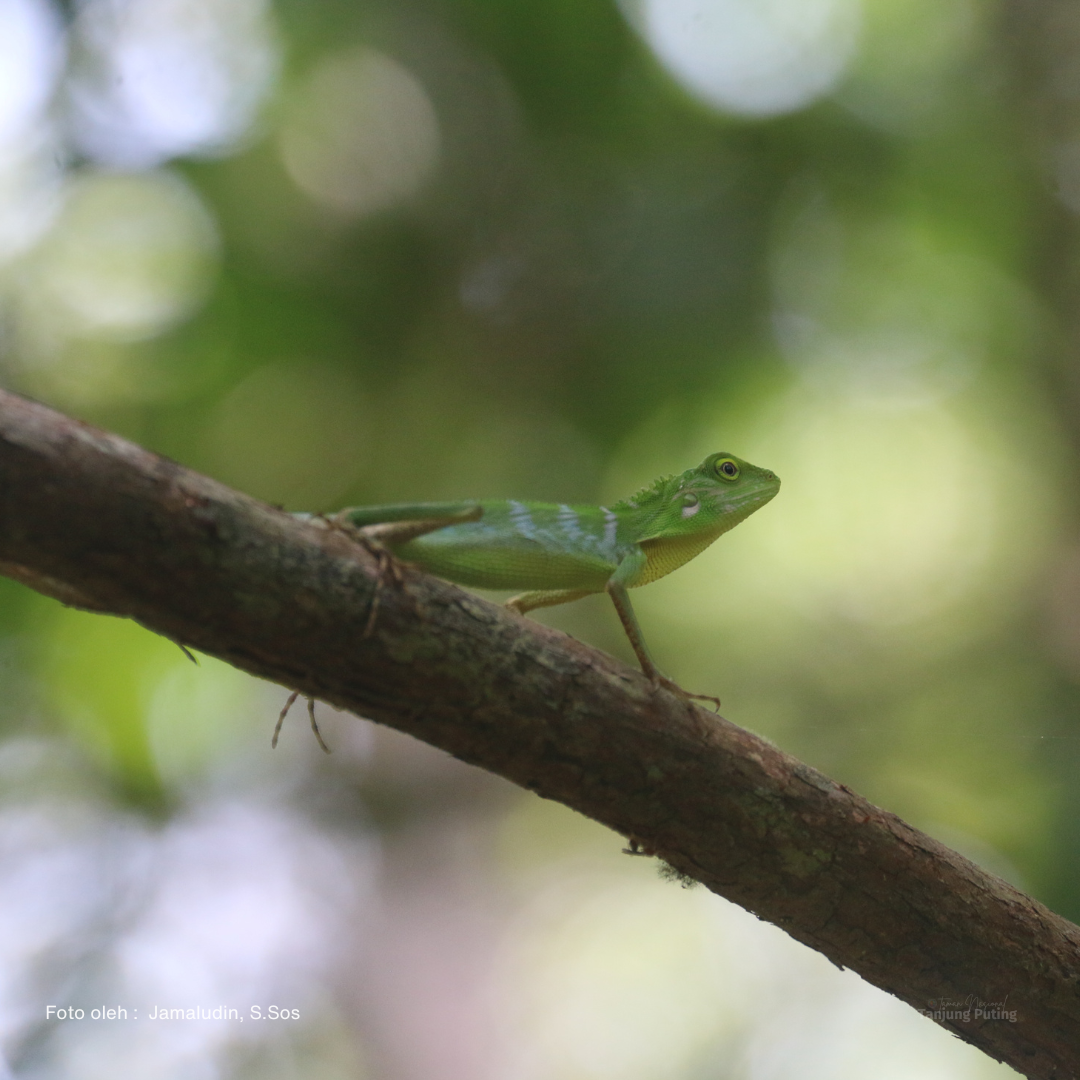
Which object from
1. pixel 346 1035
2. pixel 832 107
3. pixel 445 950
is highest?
pixel 832 107

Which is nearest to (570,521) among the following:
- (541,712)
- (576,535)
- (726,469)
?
(576,535)

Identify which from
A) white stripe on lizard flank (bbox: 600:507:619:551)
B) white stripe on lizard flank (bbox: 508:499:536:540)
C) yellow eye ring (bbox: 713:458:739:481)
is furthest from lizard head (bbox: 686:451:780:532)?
white stripe on lizard flank (bbox: 508:499:536:540)

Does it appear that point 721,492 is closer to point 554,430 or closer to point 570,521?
point 570,521

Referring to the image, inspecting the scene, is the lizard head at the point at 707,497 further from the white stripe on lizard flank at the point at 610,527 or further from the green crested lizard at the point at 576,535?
the white stripe on lizard flank at the point at 610,527

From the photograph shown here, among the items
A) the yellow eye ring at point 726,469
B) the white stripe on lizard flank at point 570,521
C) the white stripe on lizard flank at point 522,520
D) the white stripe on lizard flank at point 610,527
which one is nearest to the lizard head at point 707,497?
the yellow eye ring at point 726,469

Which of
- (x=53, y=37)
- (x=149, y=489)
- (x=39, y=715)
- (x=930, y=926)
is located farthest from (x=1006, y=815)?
(x=53, y=37)

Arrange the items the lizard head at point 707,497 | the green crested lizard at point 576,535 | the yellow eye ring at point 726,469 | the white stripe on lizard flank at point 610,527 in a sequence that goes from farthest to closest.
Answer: the yellow eye ring at point 726,469
the lizard head at point 707,497
the white stripe on lizard flank at point 610,527
the green crested lizard at point 576,535

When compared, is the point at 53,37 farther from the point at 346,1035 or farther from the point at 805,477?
the point at 346,1035

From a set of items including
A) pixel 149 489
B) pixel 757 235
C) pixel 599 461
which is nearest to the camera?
pixel 149 489
